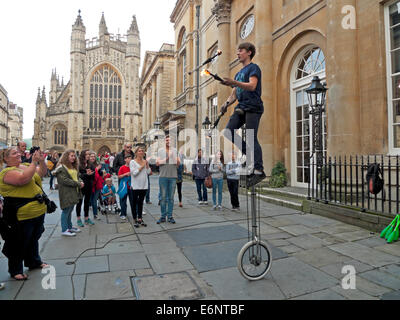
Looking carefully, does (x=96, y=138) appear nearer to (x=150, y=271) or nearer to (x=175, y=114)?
(x=175, y=114)

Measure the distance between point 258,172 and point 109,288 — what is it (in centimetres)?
217

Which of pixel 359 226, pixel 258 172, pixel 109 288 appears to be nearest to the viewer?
pixel 109 288

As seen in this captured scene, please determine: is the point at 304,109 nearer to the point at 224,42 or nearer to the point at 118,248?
the point at 224,42

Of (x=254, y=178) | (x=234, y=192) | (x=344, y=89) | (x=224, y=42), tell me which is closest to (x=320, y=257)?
(x=254, y=178)

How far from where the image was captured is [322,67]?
8.70 metres

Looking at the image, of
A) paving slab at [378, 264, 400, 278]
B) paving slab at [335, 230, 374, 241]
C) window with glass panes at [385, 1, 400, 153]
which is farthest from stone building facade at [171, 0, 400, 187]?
paving slab at [378, 264, 400, 278]

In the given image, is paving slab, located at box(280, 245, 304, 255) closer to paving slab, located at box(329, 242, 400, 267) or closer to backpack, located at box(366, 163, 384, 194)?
paving slab, located at box(329, 242, 400, 267)

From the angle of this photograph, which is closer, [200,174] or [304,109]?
[200,174]

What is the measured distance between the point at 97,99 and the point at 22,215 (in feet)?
199

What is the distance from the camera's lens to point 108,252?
13.8ft

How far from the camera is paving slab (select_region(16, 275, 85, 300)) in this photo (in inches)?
111

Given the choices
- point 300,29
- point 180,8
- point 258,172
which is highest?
point 180,8

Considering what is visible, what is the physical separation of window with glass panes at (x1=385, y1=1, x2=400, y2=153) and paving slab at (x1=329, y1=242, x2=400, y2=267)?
3212mm
